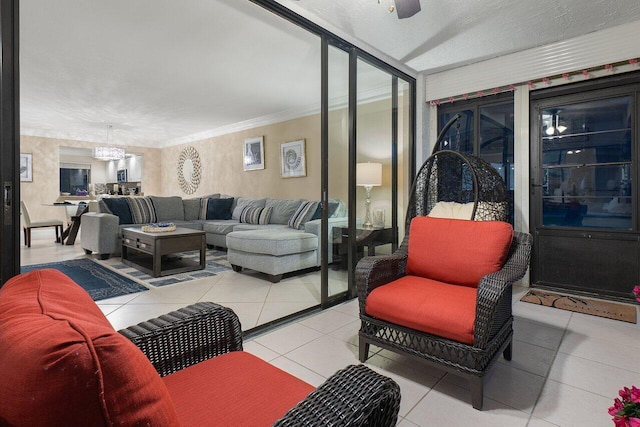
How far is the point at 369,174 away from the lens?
336 cm

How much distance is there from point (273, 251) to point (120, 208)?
10.2 feet

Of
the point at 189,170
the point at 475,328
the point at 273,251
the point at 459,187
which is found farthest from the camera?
the point at 189,170

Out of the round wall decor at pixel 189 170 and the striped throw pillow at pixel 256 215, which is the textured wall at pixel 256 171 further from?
the striped throw pillow at pixel 256 215

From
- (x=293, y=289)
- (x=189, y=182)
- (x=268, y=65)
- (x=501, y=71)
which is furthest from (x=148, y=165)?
(x=501, y=71)

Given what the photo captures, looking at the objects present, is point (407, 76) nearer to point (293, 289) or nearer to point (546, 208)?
point (546, 208)

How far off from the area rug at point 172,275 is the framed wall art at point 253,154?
2.07 meters

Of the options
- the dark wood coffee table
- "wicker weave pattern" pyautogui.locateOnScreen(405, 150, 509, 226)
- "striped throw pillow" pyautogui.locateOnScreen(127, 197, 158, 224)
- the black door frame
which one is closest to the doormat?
"wicker weave pattern" pyautogui.locateOnScreen(405, 150, 509, 226)

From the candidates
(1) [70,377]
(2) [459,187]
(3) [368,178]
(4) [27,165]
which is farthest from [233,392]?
(4) [27,165]

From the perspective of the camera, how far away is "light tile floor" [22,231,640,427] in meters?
1.58

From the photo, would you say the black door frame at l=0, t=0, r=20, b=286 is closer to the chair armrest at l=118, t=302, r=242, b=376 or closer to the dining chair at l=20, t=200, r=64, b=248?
the chair armrest at l=118, t=302, r=242, b=376

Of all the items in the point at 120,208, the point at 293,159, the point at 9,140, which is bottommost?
the point at 120,208

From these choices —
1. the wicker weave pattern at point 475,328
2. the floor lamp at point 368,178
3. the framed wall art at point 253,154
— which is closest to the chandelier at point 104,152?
the framed wall art at point 253,154

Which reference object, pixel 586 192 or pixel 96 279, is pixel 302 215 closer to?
pixel 96 279

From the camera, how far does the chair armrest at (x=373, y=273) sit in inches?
77.9
